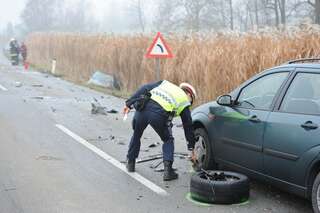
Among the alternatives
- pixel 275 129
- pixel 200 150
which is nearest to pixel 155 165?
pixel 200 150

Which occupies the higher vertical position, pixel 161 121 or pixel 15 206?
pixel 161 121

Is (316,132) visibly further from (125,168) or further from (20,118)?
(20,118)

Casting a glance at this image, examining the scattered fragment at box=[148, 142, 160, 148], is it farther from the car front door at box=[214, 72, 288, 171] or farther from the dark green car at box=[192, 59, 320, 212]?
the car front door at box=[214, 72, 288, 171]

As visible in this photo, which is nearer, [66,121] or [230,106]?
[230,106]

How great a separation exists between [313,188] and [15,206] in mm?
3173

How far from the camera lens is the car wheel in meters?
7.32

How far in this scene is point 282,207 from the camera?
6.07m

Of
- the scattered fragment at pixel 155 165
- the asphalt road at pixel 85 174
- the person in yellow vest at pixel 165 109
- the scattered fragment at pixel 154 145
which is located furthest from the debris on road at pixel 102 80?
the person in yellow vest at pixel 165 109

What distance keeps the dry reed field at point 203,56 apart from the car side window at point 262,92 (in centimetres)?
503

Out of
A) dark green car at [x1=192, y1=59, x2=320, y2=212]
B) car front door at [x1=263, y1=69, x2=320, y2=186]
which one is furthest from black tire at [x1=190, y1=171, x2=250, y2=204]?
car front door at [x1=263, y1=69, x2=320, y2=186]

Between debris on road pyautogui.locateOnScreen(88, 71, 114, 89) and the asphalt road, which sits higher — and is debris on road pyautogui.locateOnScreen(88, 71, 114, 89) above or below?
below

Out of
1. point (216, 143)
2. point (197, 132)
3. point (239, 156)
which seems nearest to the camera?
point (239, 156)

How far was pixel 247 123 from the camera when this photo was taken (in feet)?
20.8

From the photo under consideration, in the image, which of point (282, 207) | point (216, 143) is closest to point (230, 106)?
point (216, 143)
